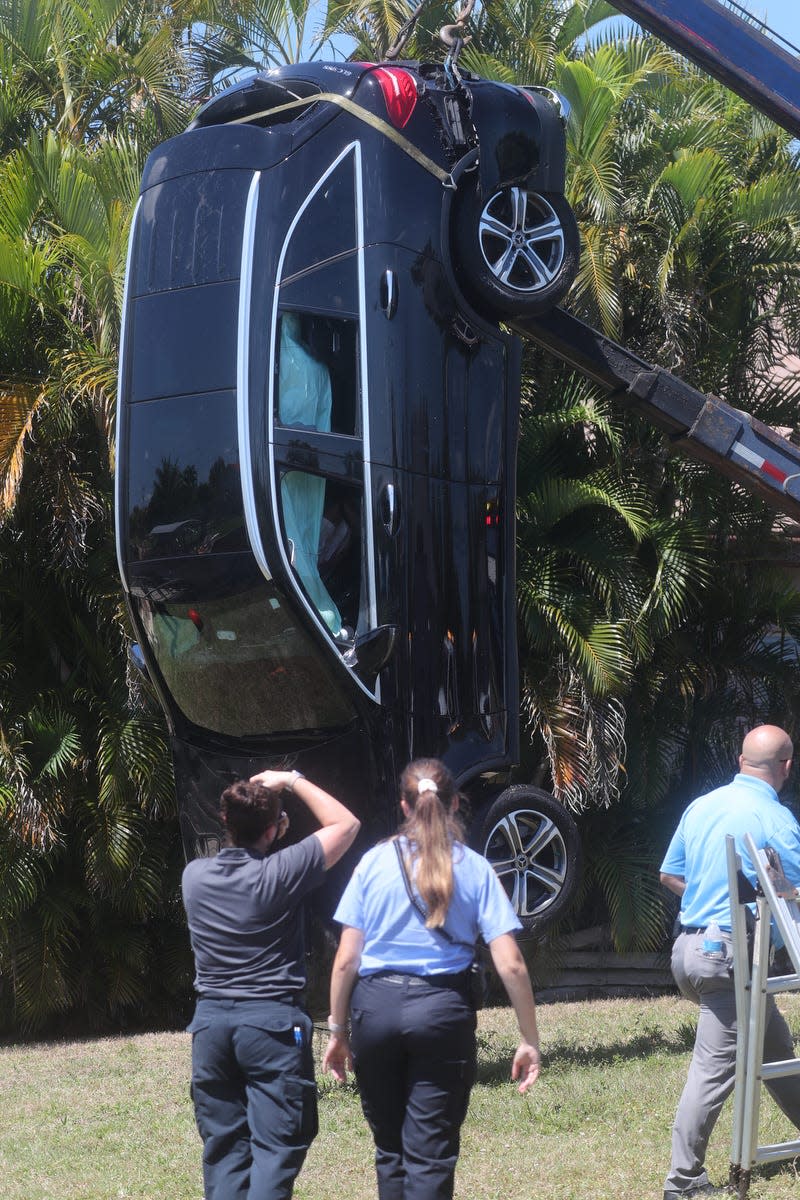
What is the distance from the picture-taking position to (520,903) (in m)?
7.15

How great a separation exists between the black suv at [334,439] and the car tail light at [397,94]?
1cm

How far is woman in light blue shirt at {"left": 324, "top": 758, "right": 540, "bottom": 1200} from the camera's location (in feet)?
12.8

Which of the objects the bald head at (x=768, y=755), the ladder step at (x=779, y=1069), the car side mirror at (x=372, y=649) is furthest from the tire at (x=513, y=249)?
the ladder step at (x=779, y=1069)

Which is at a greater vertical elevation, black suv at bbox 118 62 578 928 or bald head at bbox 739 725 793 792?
black suv at bbox 118 62 578 928

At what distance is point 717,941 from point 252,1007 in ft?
6.47

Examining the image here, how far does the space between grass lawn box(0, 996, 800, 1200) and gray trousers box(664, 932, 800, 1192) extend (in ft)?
1.18

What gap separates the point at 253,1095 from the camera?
4.14 m

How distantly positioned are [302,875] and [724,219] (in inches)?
352

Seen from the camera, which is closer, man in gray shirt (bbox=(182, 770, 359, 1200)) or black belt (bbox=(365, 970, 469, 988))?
black belt (bbox=(365, 970, 469, 988))

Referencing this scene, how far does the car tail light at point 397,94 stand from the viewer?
6.73m

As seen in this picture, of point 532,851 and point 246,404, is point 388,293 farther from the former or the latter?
point 532,851

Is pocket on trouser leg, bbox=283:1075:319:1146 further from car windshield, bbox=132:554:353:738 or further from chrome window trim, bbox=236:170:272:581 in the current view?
chrome window trim, bbox=236:170:272:581

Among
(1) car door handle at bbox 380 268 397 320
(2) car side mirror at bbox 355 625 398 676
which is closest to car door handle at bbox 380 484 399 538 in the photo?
(2) car side mirror at bbox 355 625 398 676

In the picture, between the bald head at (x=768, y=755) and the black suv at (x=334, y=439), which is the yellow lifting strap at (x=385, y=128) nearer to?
the black suv at (x=334, y=439)
